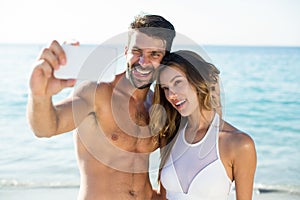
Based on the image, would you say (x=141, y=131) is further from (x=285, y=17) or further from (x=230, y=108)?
(x=285, y=17)

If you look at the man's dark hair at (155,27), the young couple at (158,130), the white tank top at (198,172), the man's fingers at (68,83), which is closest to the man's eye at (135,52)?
the young couple at (158,130)

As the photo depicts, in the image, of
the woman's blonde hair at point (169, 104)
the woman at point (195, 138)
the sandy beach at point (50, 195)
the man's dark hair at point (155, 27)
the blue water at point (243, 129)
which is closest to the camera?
the woman at point (195, 138)

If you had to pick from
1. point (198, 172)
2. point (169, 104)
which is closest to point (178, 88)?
point (169, 104)

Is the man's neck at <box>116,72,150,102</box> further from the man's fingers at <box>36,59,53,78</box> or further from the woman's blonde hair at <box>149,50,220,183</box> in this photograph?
the man's fingers at <box>36,59,53,78</box>

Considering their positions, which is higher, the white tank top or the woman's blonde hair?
the woman's blonde hair

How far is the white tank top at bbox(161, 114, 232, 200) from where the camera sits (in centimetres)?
253

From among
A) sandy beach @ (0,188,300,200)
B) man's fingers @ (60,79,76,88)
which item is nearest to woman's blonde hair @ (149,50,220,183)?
man's fingers @ (60,79,76,88)

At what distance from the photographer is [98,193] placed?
9.21ft

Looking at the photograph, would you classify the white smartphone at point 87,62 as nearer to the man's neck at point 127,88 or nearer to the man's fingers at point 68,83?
the man's fingers at point 68,83

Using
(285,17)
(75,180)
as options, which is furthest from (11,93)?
(285,17)

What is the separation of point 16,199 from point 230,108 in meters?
8.26

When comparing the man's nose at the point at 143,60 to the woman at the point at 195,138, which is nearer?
the woman at the point at 195,138

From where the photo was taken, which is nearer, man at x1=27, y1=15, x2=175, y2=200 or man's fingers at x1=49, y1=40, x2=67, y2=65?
man's fingers at x1=49, y1=40, x2=67, y2=65

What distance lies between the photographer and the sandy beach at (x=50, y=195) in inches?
213
